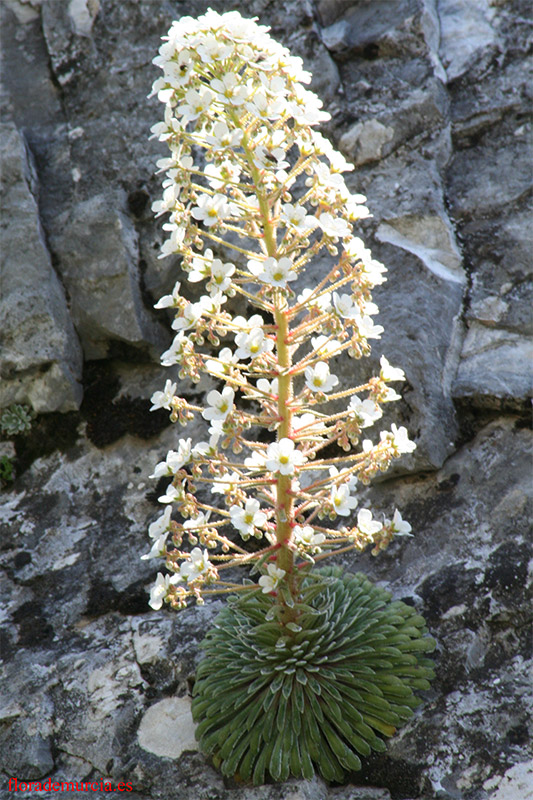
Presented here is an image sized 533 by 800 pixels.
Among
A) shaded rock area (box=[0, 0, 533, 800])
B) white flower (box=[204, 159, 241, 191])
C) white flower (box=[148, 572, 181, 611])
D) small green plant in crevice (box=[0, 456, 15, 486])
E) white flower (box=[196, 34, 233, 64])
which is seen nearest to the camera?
white flower (box=[196, 34, 233, 64])

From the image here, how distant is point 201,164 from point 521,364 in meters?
3.31

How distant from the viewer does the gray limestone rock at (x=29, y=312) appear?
6.27m

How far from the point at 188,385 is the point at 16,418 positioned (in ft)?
5.10

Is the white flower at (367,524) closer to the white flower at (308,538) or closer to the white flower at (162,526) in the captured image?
the white flower at (308,538)

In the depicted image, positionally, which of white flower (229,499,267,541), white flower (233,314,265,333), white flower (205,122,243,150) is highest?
white flower (205,122,243,150)

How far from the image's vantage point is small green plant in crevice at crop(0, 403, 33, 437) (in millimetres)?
6488

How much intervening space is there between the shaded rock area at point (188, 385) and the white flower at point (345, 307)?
199 cm

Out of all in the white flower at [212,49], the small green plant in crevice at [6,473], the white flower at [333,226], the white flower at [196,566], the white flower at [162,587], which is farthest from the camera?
the small green plant in crevice at [6,473]

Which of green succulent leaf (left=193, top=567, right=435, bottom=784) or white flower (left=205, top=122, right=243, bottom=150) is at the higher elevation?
white flower (left=205, top=122, right=243, bottom=150)

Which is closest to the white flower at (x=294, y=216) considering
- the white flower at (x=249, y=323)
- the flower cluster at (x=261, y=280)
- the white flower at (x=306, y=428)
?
the flower cluster at (x=261, y=280)

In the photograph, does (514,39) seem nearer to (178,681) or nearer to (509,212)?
(509,212)

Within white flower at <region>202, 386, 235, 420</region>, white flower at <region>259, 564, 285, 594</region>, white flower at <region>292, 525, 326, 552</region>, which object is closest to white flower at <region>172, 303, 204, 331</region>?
white flower at <region>202, 386, 235, 420</region>

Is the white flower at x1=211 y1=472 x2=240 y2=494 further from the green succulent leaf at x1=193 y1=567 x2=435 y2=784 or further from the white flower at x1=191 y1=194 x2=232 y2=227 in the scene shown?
the white flower at x1=191 y1=194 x2=232 y2=227

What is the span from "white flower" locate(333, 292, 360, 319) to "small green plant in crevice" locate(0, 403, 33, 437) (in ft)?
12.6
